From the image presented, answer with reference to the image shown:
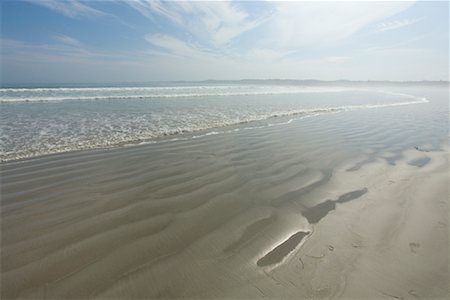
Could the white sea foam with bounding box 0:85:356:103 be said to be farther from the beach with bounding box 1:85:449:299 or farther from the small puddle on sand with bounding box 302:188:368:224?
the small puddle on sand with bounding box 302:188:368:224

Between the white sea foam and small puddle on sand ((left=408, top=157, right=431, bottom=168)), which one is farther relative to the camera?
the white sea foam

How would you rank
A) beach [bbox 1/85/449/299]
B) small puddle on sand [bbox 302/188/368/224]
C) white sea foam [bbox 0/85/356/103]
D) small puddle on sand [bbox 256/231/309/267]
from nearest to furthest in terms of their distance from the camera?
beach [bbox 1/85/449/299] → small puddle on sand [bbox 256/231/309/267] → small puddle on sand [bbox 302/188/368/224] → white sea foam [bbox 0/85/356/103]

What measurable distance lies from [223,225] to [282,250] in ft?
2.88

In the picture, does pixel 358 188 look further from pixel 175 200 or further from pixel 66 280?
pixel 66 280

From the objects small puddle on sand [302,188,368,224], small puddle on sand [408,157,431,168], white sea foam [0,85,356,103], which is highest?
white sea foam [0,85,356,103]

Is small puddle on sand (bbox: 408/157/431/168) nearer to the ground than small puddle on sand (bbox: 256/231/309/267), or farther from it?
farther from it

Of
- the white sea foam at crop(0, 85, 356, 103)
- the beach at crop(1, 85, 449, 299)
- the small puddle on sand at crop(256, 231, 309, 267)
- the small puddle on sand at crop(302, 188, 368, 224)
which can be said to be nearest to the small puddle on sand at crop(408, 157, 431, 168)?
the beach at crop(1, 85, 449, 299)

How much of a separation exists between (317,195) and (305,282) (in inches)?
86.5

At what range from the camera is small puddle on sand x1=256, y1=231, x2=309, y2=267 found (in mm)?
2719

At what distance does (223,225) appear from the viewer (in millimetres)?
3438

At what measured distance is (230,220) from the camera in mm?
3561

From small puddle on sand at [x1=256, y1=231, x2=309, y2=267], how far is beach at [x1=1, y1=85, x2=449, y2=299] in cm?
1

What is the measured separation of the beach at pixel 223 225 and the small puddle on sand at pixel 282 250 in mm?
12

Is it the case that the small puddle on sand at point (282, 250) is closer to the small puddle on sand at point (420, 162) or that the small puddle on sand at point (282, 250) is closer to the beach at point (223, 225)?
the beach at point (223, 225)
